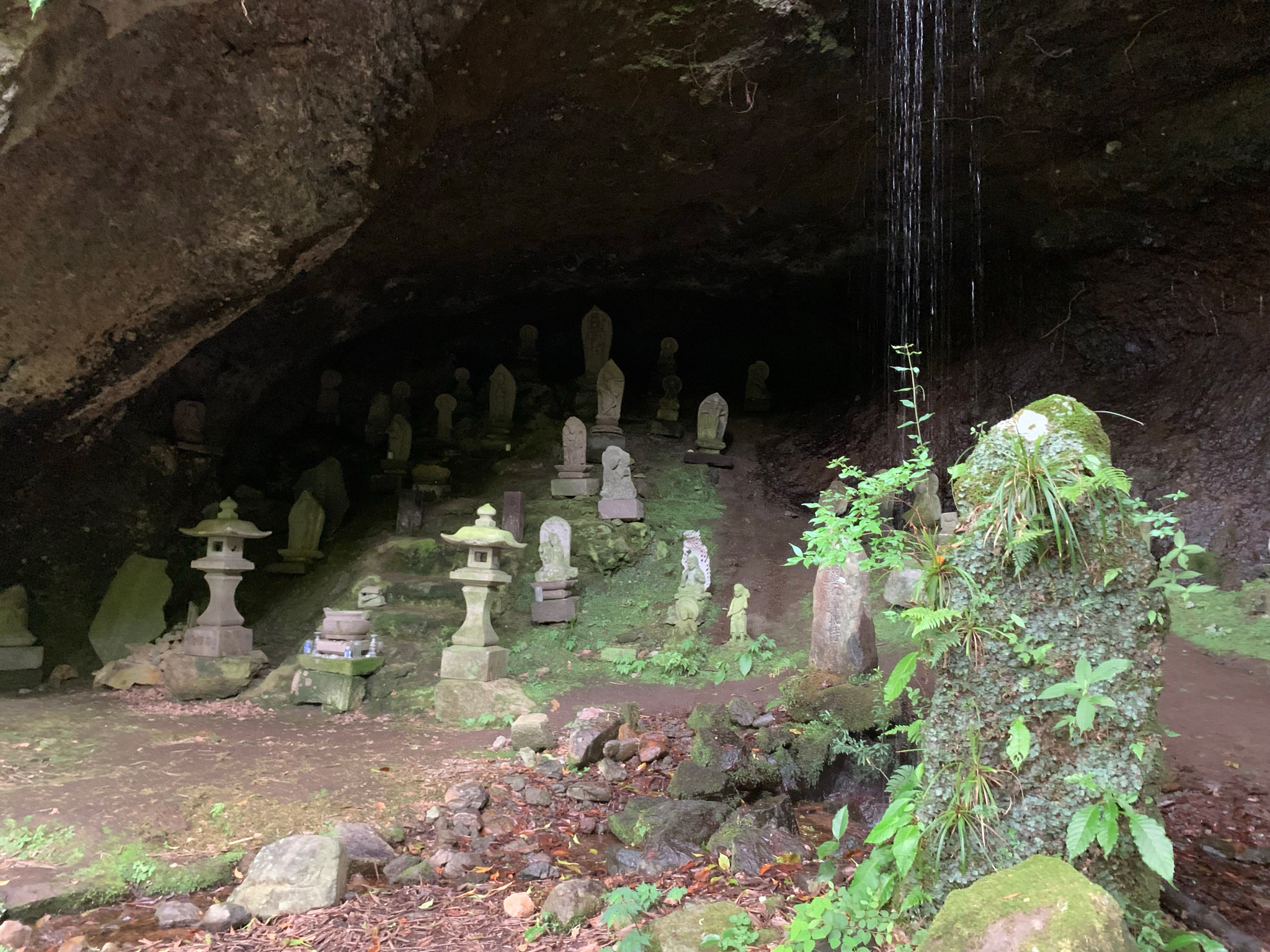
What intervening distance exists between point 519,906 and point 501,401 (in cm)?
1060

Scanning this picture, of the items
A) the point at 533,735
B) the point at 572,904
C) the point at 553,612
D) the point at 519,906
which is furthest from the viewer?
the point at 553,612

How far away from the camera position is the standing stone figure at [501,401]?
520 inches

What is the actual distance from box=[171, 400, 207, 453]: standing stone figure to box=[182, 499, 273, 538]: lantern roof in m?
3.19

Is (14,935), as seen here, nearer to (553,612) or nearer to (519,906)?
(519,906)

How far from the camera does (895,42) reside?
7.49 metres

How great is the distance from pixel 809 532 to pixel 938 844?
4.07 ft

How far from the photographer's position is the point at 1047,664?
2555 millimetres

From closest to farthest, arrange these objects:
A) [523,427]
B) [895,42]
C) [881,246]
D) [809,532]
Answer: [809,532] < [895,42] < [881,246] < [523,427]

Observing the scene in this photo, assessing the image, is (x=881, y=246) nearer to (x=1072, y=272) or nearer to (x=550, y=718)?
(x=1072, y=272)

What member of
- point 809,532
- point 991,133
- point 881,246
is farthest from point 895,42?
point 809,532

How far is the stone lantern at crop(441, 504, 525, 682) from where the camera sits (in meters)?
6.89

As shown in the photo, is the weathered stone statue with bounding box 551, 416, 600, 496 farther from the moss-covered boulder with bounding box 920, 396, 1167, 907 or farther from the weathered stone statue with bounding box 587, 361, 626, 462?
the moss-covered boulder with bounding box 920, 396, 1167, 907

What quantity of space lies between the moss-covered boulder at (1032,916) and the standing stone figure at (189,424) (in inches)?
438

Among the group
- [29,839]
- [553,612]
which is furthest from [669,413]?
[29,839]
